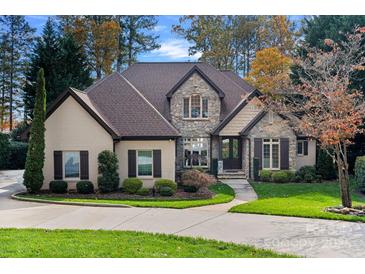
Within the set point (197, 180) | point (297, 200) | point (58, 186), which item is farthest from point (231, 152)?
point (58, 186)

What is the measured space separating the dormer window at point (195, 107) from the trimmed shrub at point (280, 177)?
492 cm

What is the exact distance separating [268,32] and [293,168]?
37.2 feet

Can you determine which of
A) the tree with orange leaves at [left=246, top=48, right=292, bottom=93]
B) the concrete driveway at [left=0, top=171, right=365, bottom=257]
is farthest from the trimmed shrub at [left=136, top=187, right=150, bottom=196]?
the tree with orange leaves at [left=246, top=48, right=292, bottom=93]

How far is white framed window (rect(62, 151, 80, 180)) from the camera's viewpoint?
53.4ft

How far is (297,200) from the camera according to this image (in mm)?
13930

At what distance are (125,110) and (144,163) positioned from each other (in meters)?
2.80

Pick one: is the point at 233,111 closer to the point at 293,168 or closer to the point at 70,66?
the point at 293,168

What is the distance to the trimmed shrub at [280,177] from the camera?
1938 cm

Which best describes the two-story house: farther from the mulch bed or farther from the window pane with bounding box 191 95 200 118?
the mulch bed

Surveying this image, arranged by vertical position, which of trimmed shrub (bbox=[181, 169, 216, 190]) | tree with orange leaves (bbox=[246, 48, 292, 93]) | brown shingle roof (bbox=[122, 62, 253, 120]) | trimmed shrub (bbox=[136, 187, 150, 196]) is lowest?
trimmed shrub (bbox=[136, 187, 150, 196])

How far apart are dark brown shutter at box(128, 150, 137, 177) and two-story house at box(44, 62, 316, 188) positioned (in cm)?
3

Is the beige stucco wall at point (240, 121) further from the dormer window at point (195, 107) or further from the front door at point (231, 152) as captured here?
the dormer window at point (195, 107)
